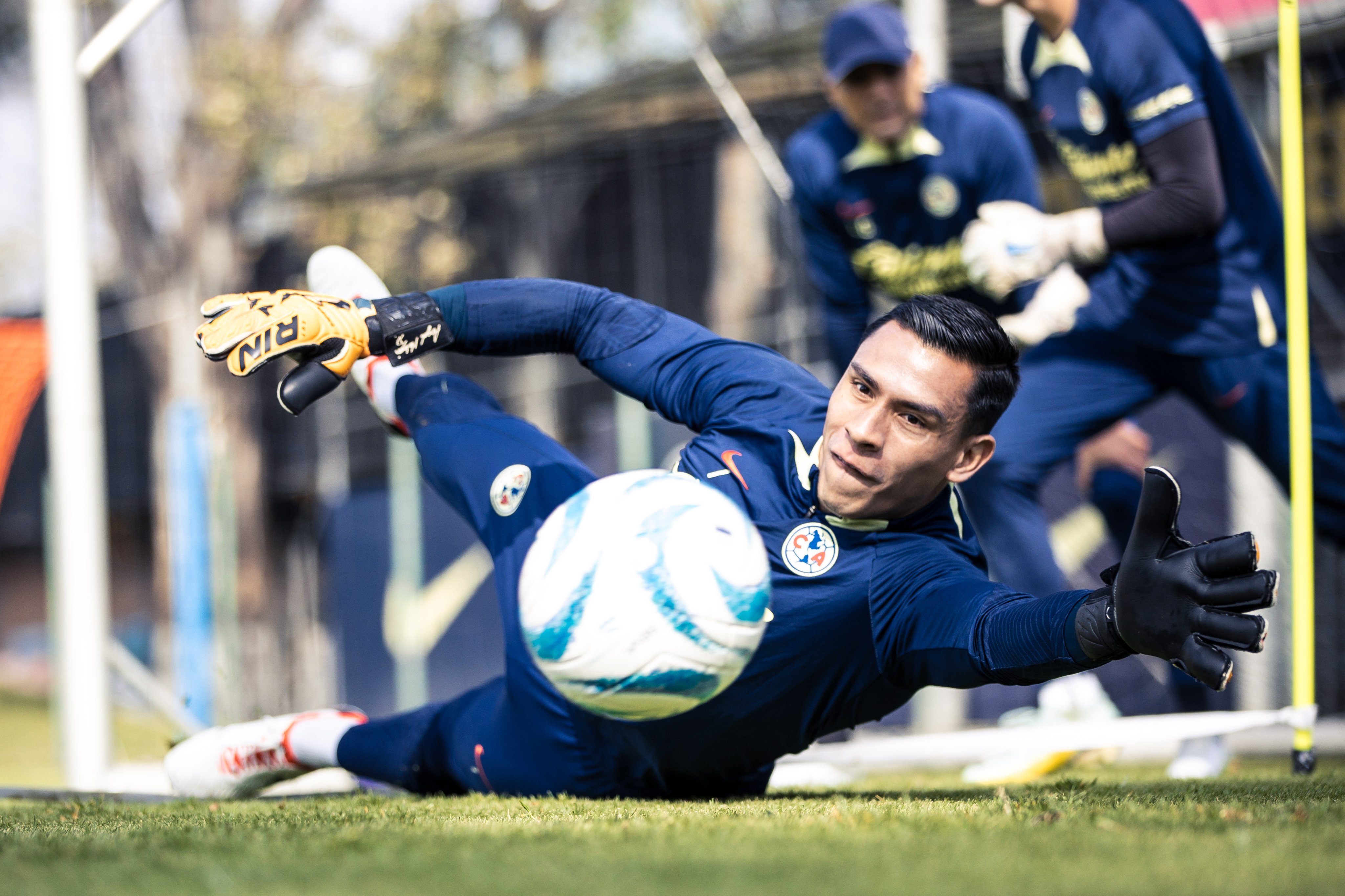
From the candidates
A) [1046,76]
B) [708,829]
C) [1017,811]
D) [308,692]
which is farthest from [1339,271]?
[308,692]

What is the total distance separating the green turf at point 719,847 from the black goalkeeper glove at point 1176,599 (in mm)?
305

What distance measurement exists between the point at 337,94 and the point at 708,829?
48.1 feet

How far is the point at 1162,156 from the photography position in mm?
4391

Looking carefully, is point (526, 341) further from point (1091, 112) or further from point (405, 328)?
point (1091, 112)

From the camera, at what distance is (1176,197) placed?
438 cm

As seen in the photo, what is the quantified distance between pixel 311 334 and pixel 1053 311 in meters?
2.79

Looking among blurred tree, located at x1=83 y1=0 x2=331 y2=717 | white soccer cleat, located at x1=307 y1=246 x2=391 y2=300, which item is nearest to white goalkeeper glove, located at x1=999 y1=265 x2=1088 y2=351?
white soccer cleat, located at x1=307 y1=246 x2=391 y2=300

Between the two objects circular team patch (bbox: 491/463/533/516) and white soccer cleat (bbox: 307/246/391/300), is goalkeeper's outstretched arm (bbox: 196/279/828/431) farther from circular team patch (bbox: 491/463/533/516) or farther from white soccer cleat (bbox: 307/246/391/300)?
white soccer cleat (bbox: 307/246/391/300)

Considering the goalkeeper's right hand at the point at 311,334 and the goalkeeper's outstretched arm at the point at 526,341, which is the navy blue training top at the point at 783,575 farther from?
the goalkeeper's right hand at the point at 311,334

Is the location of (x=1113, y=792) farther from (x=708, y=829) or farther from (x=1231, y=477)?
(x=1231, y=477)

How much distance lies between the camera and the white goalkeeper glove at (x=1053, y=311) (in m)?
4.78

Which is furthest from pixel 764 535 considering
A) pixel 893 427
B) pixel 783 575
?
pixel 893 427

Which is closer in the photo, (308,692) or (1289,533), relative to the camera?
(1289,533)

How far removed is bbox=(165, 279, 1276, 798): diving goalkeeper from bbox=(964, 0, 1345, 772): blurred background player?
5.36 feet
